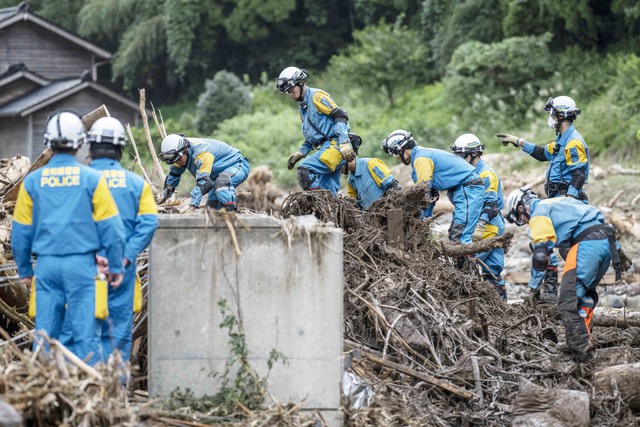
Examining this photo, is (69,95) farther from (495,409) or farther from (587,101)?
(495,409)

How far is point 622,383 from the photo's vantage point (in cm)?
880

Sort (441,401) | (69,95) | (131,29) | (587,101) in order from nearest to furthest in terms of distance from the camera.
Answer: (441,401)
(587,101)
(69,95)
(131,29)

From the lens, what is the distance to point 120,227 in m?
7.44

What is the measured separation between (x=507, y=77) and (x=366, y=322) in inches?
937

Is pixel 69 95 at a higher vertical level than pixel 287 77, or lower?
higher

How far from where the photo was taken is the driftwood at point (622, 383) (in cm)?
876

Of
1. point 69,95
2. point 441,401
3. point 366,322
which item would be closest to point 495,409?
point 441,401

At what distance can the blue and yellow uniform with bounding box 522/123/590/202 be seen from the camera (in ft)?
43.5

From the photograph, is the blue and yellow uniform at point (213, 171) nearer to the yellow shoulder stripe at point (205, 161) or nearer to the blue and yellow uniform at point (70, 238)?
the yellow shoulder stripe at point (205, 161)

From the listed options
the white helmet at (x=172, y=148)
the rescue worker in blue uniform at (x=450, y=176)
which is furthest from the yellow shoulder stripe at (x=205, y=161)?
the rescue worker in blue uniform at (x=450, y=176)

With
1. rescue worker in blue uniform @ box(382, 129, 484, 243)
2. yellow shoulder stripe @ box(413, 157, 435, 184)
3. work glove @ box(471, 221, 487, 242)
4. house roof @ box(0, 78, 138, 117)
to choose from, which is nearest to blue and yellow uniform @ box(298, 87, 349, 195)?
rescue worker in blue uniform @ box(382, 129, 484, 243)

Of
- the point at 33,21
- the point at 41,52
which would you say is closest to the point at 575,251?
the point at 33,21

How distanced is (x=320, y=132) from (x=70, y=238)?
6219 millimetres

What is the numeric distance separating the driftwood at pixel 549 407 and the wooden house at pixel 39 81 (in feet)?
91.0
